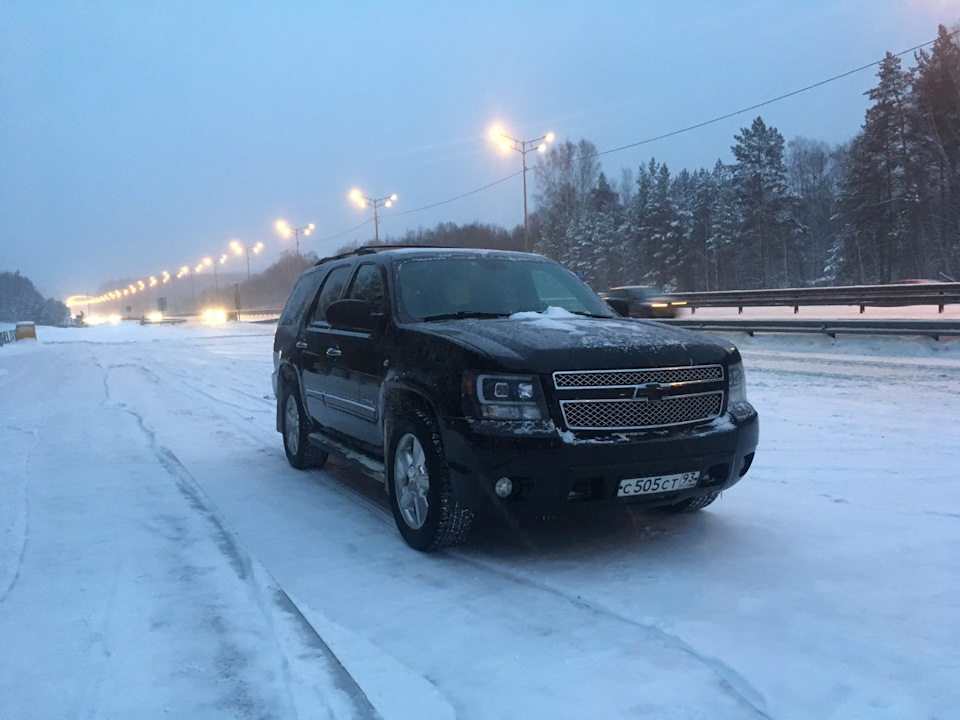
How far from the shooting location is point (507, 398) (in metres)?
4.06

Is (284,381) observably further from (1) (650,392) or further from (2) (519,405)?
(1) (650,392)

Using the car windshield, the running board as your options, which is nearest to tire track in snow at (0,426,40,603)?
the running board

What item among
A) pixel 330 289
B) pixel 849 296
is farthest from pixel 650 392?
pixel 849 296

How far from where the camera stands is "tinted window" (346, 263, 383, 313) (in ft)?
18.1

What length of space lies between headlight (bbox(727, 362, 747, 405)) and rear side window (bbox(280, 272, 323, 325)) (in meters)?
3.89

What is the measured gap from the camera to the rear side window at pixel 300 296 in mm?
7145

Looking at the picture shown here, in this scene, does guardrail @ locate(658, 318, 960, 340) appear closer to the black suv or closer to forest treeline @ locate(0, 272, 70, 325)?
the black suv

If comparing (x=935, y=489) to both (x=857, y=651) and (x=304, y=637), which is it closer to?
(x=857, y=651)

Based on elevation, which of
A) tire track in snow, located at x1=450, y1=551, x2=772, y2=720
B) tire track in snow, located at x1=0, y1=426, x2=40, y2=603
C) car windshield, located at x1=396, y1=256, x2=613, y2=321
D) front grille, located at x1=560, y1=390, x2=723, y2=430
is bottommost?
tire track in snow, located at x1=450, y1=551, x2=772, y2=720

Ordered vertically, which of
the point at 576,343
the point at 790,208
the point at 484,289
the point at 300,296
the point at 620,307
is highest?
the point at 790,208

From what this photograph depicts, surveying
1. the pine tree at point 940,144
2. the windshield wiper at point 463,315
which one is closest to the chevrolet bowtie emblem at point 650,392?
the windshield wiper at point 463,315

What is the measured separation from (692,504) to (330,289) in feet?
11.5

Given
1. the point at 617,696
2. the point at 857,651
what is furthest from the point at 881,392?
the point at 617,696

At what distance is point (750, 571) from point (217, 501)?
393 centimetres
